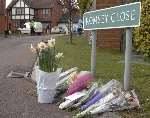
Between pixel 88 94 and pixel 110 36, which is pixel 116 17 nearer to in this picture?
pixel 88 94

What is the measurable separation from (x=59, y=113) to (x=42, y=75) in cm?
127

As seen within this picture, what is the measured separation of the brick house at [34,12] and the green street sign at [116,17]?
91.8 meters

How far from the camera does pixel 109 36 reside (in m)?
21.7

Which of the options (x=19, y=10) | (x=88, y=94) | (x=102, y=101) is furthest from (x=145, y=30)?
(x=19, y=10)

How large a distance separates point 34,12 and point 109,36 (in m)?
86.8

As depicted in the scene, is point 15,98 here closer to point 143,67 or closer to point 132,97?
point 132,97

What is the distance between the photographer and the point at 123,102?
8.02 m

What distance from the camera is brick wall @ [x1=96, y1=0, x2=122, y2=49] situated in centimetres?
2133

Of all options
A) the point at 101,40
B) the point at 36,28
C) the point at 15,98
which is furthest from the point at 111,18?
the point at 36,28

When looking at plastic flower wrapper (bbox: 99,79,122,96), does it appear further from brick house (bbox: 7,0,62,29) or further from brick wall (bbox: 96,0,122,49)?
brick house (bbox: 7,0,62,29)

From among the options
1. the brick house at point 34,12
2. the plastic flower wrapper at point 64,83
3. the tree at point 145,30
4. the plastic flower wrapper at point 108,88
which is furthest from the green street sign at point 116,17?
the brick house at point 34,12

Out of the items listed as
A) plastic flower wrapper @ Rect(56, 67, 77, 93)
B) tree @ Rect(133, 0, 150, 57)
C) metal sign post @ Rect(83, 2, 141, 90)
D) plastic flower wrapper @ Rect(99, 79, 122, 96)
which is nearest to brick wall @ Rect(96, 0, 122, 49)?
tree @ Rect(133, 0, 150, 57)

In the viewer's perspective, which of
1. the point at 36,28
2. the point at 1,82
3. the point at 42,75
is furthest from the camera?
the point at 36,28

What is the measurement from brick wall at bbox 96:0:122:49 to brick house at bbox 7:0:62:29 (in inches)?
3173
